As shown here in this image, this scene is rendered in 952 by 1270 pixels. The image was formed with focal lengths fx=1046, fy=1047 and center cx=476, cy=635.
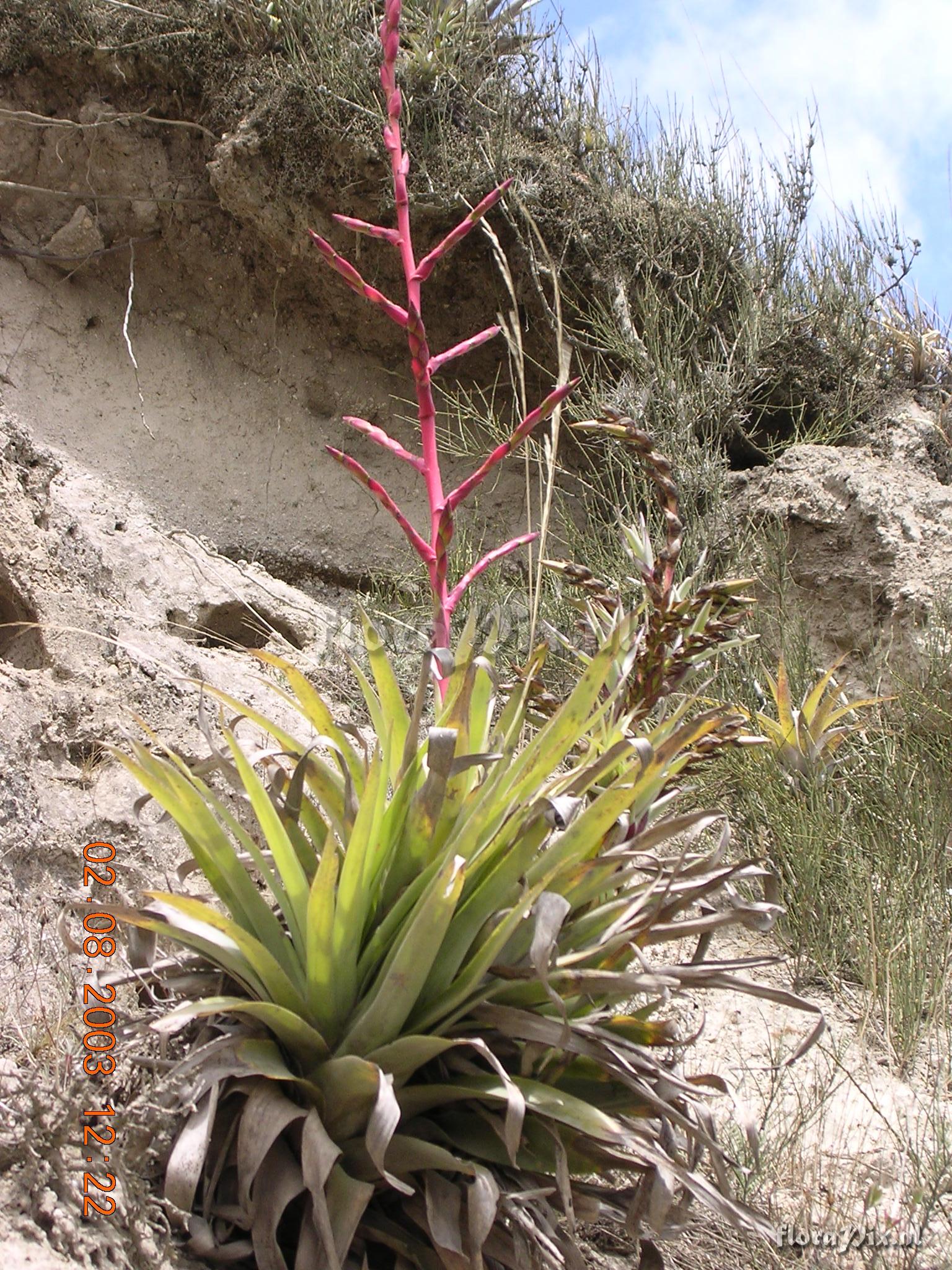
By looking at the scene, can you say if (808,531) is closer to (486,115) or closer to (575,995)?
(486,115)

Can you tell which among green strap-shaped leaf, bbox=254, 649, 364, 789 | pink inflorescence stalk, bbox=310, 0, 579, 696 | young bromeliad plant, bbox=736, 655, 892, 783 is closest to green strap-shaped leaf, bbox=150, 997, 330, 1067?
green strap-shaped leaf, bbox=254, 649, 364, 789

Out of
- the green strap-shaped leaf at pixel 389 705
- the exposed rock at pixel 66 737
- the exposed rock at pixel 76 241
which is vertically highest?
the exposed rock at pixel 76 241

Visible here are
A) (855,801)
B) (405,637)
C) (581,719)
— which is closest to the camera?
(581,719)

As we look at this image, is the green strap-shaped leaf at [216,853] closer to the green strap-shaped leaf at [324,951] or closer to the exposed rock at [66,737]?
the green strap-shaped leaf at [324,951]

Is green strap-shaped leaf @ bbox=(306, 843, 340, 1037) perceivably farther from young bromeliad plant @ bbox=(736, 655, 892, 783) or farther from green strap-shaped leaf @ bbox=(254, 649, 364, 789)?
young bromeliad plant @ bbox=(736, 655, 892, 783)

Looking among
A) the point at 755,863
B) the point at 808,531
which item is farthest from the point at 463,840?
the point at 808,531

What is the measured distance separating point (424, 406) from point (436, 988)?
3.42 feet

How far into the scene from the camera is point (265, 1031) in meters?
1.70

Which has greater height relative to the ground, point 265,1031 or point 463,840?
point 463,840

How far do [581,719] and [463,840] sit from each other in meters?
0.30

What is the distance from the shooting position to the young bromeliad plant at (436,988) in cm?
155

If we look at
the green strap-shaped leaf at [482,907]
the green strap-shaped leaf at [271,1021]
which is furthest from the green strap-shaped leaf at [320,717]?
the green strap-shaped leaf at [271,1021]

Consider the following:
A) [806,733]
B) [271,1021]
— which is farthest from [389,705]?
[806,733]

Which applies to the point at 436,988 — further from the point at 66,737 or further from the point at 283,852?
the point at 66,737
